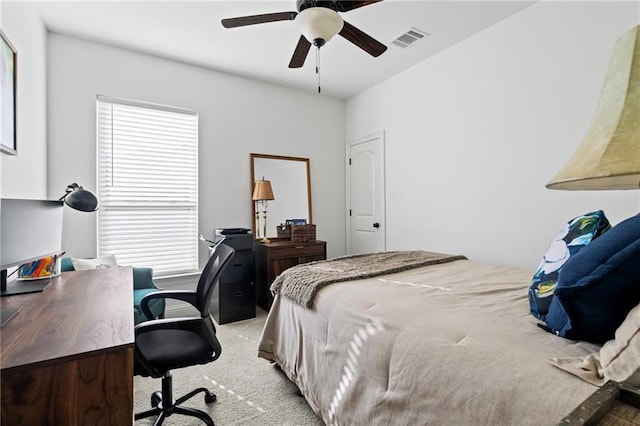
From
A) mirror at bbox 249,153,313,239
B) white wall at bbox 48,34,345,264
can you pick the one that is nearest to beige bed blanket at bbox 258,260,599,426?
mirror at bbox 249,153,313,239

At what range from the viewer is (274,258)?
12.1ft

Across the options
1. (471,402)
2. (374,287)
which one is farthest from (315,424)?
(471,402)

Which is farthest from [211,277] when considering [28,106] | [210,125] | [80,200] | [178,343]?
[210,125]

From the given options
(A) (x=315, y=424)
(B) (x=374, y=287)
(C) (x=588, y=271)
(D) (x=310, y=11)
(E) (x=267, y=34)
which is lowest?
(A) (x=315, y=424)

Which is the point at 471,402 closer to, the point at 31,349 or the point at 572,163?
the point at 572,163

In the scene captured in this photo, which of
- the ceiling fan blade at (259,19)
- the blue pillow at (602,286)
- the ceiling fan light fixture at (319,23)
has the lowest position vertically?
the blue pillow at (602,286)

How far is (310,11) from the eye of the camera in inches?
73.5

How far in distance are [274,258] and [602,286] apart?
10.1ft

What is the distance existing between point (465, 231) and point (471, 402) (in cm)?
248

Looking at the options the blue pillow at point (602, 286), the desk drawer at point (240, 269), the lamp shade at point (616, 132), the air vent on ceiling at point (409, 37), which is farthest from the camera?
the desk drawer at point (240, 269)

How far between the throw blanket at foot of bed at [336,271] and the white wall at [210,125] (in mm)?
1819

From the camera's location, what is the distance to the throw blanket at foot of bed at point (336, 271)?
1989mm

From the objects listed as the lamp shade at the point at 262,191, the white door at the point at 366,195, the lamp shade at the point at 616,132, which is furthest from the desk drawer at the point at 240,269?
the lamp shade at the point at 616,132

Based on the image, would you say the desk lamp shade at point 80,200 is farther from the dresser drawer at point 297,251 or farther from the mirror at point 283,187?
the mirror at point 283,187
